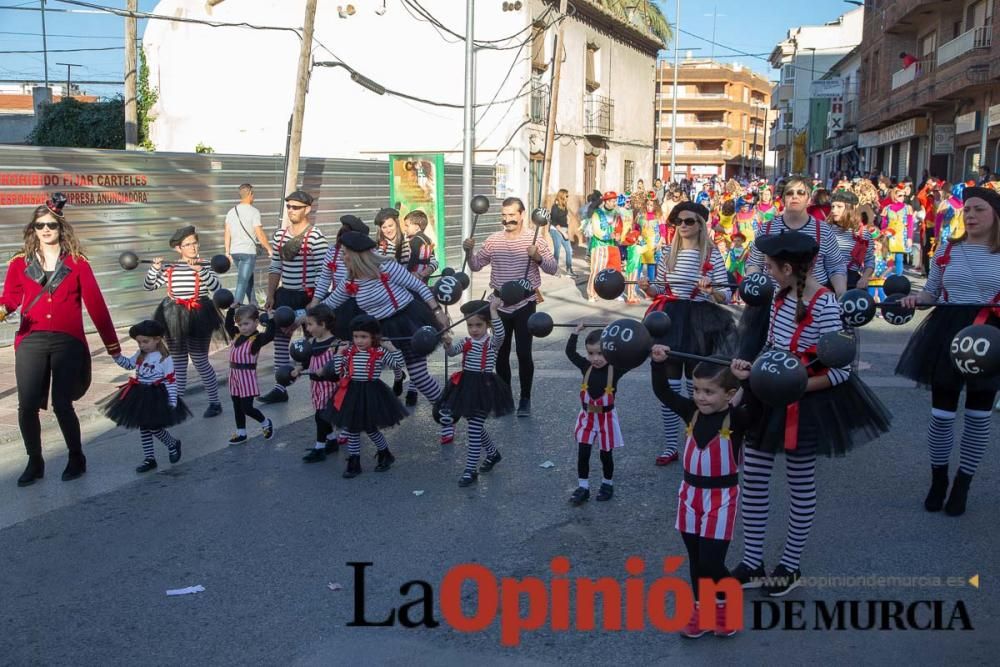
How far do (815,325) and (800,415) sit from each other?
0.43m

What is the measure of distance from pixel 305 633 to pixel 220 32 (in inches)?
1068

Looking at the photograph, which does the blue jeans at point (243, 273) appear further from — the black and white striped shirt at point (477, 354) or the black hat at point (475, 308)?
the black and white striped shirt at point (477, 354)

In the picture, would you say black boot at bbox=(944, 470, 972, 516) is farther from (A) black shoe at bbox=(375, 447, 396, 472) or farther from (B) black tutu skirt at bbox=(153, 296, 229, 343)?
(B) black tutu skirt at bbox=(153, 296, 229, 343)

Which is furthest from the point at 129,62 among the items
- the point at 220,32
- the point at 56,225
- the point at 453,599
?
the point at 453,599

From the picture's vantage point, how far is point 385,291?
24.5 ft

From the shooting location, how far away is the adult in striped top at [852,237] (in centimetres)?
921

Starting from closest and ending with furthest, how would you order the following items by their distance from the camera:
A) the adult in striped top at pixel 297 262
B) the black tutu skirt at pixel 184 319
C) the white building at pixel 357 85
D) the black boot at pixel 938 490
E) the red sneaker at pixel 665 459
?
1. the black boot at pixel 938 490
2. the red sneaker at pixel 665 459
3. the black tutu skirt at pixel 184 319
4. the adult in striped top at pixel 297 262
5. the white building at pixel 357 85

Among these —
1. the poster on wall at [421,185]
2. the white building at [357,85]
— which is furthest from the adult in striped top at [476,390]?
the white building at [357,85]

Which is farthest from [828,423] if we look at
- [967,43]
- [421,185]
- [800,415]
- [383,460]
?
[967,43]

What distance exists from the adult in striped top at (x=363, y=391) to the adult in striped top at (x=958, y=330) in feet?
11.3

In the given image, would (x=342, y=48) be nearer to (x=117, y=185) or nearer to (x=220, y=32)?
(x=220, y=32)

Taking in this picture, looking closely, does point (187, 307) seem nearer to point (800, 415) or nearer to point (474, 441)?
point (474, 441)

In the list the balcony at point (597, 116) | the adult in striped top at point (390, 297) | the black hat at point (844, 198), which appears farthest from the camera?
the balcony at point (597, 116)

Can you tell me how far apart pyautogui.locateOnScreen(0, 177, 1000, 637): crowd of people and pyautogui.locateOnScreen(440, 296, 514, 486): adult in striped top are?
0.05 feet
